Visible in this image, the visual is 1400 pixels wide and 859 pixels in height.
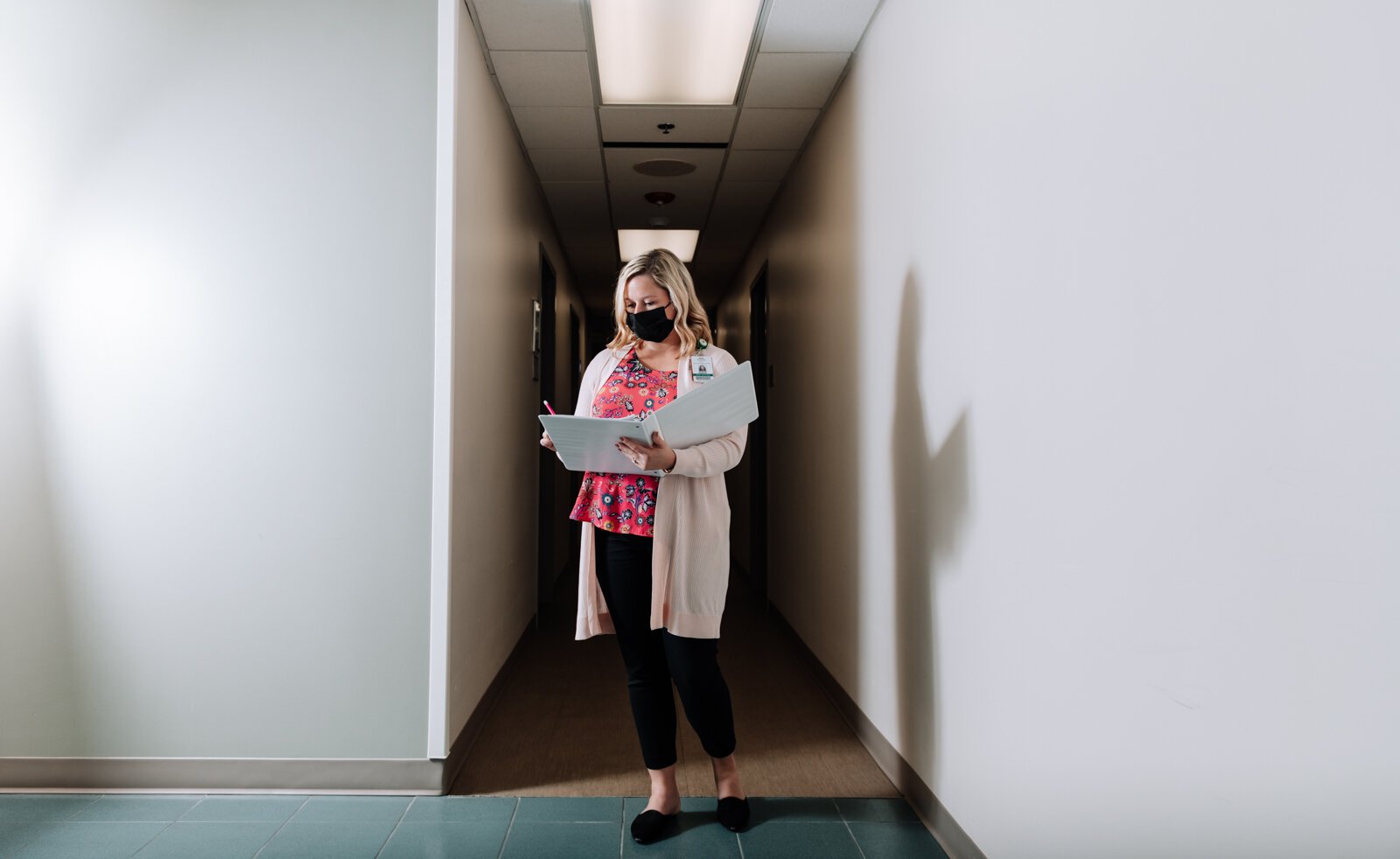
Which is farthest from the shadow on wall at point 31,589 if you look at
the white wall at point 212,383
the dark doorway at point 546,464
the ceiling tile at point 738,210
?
the ceiling tile at point 738,210

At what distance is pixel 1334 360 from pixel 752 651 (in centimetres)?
330

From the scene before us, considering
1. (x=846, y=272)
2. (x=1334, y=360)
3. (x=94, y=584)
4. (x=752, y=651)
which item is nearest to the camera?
(x=1334, y=360)

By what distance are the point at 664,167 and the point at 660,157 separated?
173 millimetres

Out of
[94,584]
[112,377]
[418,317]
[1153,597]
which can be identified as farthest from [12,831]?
[1153,597]

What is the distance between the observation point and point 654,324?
2104 mm

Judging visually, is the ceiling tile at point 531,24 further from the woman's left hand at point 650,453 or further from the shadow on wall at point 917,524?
the woman's left hand at point 650,453

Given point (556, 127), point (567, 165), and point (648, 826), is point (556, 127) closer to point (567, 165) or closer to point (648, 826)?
point (567, 165)

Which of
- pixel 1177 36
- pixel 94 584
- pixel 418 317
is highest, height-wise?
pixel 1177 36

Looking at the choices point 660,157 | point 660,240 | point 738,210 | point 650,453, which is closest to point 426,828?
point 650,453

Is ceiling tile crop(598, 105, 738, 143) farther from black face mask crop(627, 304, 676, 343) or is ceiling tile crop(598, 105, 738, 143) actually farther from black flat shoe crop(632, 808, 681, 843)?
black flat shoe crop(632, 808, 681, 843)

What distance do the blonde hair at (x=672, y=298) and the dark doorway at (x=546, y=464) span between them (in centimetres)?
254

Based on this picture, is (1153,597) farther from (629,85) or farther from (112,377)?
(629,85)

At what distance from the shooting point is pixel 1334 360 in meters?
0.89

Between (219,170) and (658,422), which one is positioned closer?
(658,422)
